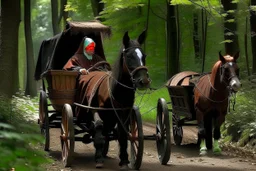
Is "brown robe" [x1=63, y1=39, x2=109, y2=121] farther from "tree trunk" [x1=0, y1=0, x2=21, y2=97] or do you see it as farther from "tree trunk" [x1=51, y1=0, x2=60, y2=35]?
"tree trunk" [x1=51, y1=0, x2=60, y2=35]

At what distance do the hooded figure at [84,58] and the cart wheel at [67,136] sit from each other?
140cm

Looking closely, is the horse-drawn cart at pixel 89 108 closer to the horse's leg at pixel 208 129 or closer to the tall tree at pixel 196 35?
the horse's leg at pixel 208 129

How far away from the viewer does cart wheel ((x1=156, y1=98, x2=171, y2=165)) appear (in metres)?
8.48

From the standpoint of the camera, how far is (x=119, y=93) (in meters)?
8.02

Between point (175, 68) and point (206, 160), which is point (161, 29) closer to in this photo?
point (175, 68)

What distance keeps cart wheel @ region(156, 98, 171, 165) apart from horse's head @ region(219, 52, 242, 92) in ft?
4.93

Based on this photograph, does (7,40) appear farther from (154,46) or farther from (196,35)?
(196,35)

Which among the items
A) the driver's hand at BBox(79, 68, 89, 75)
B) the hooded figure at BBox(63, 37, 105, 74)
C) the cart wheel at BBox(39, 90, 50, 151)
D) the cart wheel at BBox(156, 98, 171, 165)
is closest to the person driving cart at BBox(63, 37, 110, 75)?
the hooded figure at BBox(63, 37, 105, 74)

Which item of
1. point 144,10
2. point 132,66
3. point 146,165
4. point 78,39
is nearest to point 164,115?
point 146,165

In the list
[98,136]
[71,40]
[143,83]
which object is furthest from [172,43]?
[143,83]

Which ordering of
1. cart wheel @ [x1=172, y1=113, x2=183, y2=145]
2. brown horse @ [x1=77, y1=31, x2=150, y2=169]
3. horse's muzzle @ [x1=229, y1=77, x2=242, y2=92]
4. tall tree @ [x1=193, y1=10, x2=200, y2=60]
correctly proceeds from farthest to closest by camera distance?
tall tree @ [x1=193, y1=10, x2=200, y2=60] → cart wheel @ [x1=172, y1=113, x2=183, y2=145] → horse's muzzle @ [x1=229, y1=77, x2=242, y2=92] → brown horse @ [x1=77, y1=31, x2=150, y2=169]

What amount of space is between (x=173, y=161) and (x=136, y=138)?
1725 millimetres

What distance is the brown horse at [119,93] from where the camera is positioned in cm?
752

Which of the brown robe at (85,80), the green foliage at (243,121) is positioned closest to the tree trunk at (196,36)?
the green foliage at (243,121)
